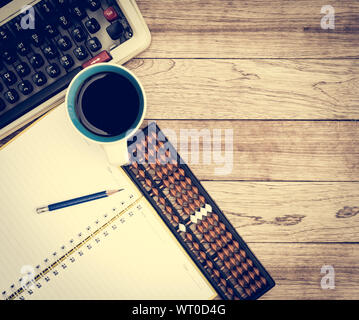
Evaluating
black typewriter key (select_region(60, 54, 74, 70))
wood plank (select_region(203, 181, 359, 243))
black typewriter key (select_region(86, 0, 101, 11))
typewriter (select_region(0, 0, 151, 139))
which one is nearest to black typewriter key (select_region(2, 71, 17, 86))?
Answer: typewriter (select_region(0, 0, 151, 139))

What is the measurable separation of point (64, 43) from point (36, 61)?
7 centimetres

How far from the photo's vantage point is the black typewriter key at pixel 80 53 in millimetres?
621

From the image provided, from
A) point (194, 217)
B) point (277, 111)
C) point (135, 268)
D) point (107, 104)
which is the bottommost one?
point (135, 268)

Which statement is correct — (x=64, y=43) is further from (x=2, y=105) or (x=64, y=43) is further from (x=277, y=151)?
(x=277, y=151)

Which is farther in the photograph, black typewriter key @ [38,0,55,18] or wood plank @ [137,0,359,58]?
wood plank @ [137,0,359,58]

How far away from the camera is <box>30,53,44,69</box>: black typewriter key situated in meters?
0.62

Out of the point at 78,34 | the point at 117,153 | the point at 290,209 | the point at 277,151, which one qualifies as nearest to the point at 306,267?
the point at 290,209

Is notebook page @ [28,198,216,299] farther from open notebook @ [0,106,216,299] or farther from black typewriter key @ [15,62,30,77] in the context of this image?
black typewriter key @ [15,62,30,77]

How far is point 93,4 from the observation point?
0.61 metres

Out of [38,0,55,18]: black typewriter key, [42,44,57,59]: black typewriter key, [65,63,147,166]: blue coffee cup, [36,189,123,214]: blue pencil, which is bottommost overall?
[36,189,123,214]: blue pencil

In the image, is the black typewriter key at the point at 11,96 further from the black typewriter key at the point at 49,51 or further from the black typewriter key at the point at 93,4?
the black typewriter key at the point at 93,4

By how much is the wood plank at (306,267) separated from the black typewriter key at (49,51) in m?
0.62

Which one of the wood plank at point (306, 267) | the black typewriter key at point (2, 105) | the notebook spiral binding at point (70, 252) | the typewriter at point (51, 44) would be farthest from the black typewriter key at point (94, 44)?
the wood plank at point (306, 267)
